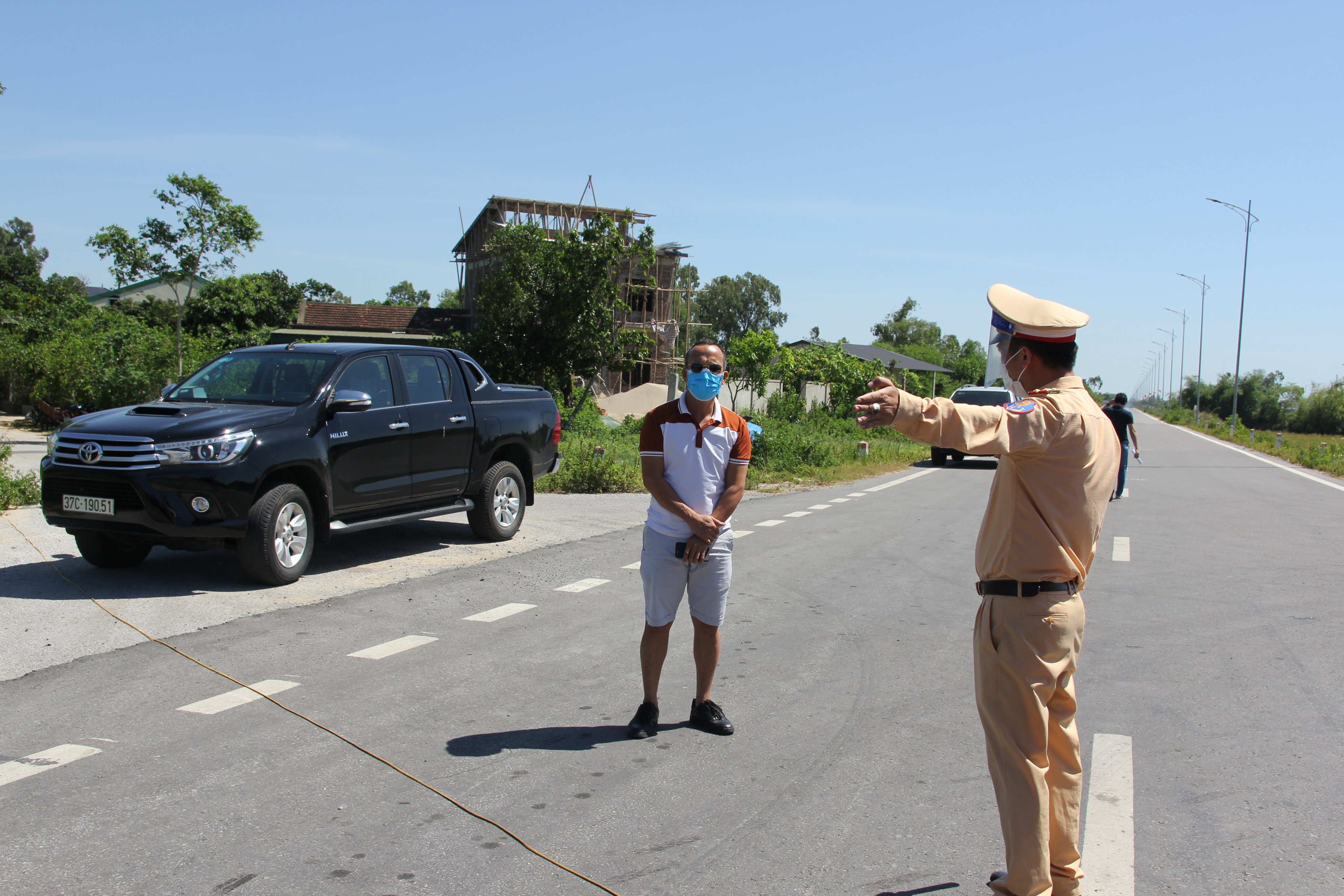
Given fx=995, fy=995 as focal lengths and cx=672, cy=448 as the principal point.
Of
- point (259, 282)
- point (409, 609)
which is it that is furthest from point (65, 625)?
point (259, 282)

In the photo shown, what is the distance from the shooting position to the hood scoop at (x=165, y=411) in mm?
7754

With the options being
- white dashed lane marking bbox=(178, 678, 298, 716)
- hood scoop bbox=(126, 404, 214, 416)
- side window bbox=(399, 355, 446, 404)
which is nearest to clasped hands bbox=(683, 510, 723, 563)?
white dashed lane marking bbox=(178, 678, 298, 716)

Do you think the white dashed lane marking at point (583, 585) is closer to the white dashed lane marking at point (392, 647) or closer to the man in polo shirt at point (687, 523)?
the white dashed lane marking at point (392, 647)

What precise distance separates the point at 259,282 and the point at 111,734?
162ft

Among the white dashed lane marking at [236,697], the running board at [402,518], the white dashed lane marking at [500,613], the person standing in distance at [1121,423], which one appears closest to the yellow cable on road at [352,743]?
the white dashed lane marking at [236,697]

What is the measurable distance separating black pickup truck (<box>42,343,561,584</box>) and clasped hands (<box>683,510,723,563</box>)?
423cm

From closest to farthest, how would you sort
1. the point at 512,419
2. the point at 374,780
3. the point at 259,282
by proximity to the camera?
the point at 374,780
the point at 512,419
the point at 259,282

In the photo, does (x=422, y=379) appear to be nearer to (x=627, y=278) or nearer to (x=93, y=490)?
(x=93, y=490)

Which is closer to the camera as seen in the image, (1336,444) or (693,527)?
(693,527)

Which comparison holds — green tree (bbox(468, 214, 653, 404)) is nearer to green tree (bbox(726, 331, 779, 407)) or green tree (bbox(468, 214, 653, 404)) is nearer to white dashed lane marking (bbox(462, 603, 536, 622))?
green tree (bbox(726, 331, 779, 407))

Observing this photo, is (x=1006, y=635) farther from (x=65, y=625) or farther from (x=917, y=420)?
(x=65, y=625)

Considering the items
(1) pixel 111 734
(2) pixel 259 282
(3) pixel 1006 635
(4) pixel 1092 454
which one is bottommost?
(1) pixel 111 734

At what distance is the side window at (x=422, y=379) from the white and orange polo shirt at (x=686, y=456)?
5.02 meters

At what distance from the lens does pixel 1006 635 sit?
3014 mm
